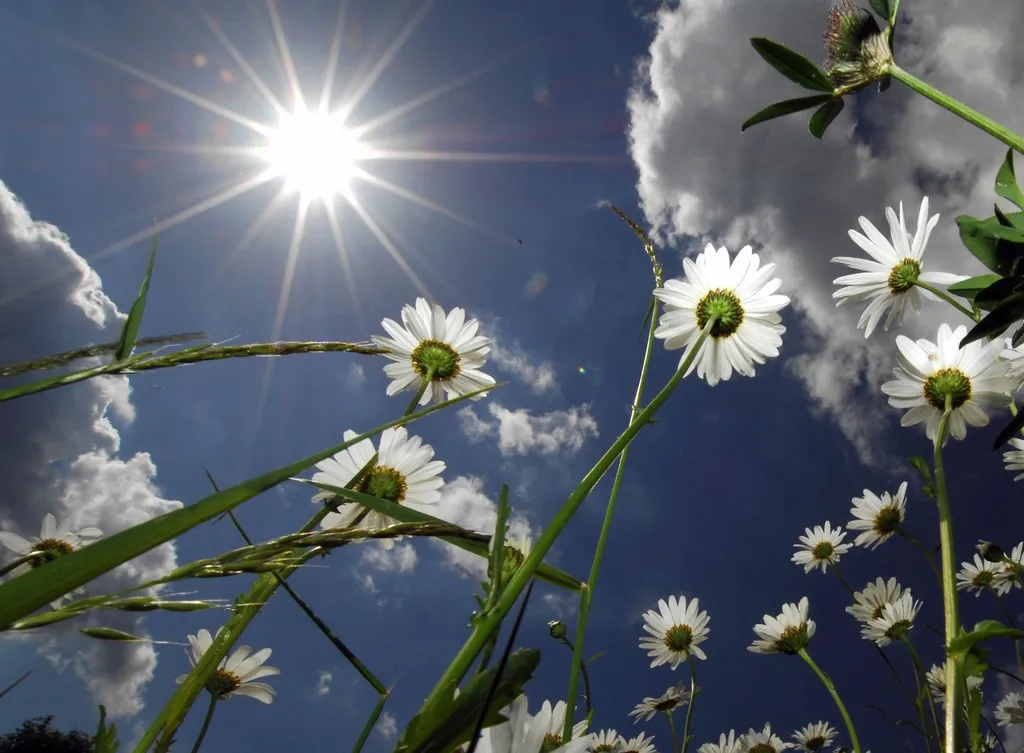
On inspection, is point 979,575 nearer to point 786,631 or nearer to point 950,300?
point 786,631

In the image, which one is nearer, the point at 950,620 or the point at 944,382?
the point at 950,620

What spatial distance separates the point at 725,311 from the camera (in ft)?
3.17

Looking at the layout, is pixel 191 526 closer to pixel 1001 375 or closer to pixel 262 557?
pixel 262 557

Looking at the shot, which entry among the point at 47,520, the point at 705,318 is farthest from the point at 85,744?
the point at 705,318

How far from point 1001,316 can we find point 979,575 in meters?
2.26

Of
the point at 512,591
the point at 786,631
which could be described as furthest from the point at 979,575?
the point at 512,591

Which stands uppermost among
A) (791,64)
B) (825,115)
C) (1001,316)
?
(825,115)

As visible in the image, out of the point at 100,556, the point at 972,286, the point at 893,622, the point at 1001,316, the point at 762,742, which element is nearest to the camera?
the point at 100,556

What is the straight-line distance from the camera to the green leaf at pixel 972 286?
811mm

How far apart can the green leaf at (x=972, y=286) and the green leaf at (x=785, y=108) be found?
0.37 m

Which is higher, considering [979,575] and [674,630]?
[979,575]

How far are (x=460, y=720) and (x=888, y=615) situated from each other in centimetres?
200

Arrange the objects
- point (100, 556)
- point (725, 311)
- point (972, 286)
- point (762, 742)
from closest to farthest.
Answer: point (100, 556) < point (972, 286) < point (725, 311) < point (762, 742)

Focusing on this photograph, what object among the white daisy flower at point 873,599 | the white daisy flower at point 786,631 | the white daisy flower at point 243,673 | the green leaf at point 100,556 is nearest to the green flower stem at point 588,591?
the green leaf at point 100,556
